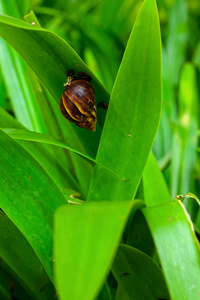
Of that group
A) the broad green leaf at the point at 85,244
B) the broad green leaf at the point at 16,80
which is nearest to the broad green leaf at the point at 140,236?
the broad green leaf at the point at 85,244

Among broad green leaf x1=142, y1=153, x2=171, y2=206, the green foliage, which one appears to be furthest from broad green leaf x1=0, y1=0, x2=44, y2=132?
broad green leaf x1=142, y1=153, x2=171, y2=206

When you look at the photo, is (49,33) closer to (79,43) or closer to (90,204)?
(90,204)

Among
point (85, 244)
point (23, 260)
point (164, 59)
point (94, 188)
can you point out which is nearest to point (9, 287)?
point (23, 260)

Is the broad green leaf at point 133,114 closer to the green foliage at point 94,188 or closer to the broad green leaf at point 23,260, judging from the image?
the green foliage at point 94,188

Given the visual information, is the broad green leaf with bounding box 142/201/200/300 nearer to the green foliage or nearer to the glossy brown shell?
the green foliage

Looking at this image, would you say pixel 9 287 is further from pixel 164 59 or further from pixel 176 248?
pixel 164 59
